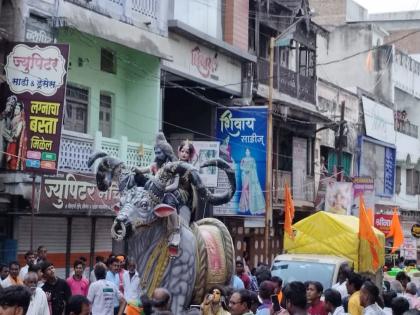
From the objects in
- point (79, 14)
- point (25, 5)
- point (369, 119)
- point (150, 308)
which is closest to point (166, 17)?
point (79, 14)

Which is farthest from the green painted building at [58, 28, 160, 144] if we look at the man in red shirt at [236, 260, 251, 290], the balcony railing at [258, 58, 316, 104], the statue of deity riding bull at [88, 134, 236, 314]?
the statue of deity riding bull at [88, 134, 236, 314]

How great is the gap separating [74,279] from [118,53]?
8.80m

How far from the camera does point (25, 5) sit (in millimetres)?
17938

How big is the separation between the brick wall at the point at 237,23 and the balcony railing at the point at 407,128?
17292 millimetres

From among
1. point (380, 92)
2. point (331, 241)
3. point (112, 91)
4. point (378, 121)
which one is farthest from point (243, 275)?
point (380, 92)

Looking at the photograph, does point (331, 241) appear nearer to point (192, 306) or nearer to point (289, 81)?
point (192, 306)

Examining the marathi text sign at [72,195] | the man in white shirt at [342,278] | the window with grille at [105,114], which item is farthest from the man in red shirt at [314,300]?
the window with grille at [105,114]

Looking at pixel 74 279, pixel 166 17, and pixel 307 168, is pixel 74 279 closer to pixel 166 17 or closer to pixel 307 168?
pixel 166 17

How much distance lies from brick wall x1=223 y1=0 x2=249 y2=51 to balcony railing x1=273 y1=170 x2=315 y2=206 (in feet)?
14.9

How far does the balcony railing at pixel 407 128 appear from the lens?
142 ft

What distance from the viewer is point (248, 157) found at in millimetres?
26281

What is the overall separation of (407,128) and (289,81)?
16.1 metres

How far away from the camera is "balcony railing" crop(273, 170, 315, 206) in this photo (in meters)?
29.2

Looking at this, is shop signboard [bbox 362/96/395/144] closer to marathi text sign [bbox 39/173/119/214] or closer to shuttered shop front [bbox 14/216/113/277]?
shuttered shop front [bbox 14/216/113/277]
